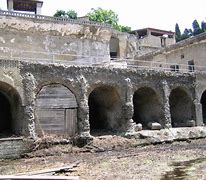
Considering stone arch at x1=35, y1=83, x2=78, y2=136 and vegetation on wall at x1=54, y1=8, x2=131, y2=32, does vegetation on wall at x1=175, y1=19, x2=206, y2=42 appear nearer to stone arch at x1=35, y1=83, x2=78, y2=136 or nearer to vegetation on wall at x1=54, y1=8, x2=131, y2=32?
vegetation on wall at x1=54, y1=8, x2=131, y2=32

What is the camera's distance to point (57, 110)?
2311cm

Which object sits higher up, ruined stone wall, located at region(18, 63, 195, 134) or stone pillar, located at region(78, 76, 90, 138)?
ruined stone wall, located at region(18, 63, 195, 134)

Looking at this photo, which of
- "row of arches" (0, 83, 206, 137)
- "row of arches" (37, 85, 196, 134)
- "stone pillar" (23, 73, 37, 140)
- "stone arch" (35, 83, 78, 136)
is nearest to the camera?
"stone pillar" (23, 73, 37, 140)

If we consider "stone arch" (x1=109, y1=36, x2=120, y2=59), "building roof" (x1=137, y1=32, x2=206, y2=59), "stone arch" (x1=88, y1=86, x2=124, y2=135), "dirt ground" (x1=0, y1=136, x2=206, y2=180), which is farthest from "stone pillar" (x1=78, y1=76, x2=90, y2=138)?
"stone arch" (x1=109, y1=36, x2=120, y2=59)

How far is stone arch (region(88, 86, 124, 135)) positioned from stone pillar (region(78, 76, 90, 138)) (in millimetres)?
1854

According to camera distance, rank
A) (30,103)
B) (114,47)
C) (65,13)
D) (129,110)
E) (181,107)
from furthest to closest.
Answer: (65,13), (114,47), (181,107), (129,110), (30,103)

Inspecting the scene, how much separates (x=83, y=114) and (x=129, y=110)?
3471mm

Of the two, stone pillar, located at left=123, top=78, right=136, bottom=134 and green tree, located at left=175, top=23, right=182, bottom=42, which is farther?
green tree, located at left=175, top=23, right=182, bottom=42

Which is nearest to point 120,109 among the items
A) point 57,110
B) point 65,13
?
point 57,110

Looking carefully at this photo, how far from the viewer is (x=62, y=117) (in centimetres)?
2305

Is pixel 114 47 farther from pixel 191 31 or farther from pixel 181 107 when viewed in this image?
pixel 191 31

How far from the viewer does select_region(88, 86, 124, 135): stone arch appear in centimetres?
2436

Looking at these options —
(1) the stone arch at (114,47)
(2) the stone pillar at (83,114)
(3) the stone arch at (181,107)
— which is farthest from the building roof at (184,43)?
(2) the stone pillar at (83,114)

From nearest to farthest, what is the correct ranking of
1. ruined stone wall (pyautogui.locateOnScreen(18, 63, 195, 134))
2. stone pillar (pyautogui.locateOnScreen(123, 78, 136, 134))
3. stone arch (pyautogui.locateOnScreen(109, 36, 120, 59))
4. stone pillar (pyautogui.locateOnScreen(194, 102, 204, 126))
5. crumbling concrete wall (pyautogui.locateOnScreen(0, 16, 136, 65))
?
1. ruined stone wall (pyautogui.locateOnScreen(18, 63, 195, 134))
2. stone pillar (pyautogui.locateOnScreen(123, 78, 136, 134))
3. stone pillar (pyautogui.locateOnScreen(194, 102, 204, 126))
4. crumbling concrete wall (pyautogui.locateOnScreen(0, 16, 136, 65))
5. stone arch (pyautogui.locateOnScreen(109, 36, 120, 59))
